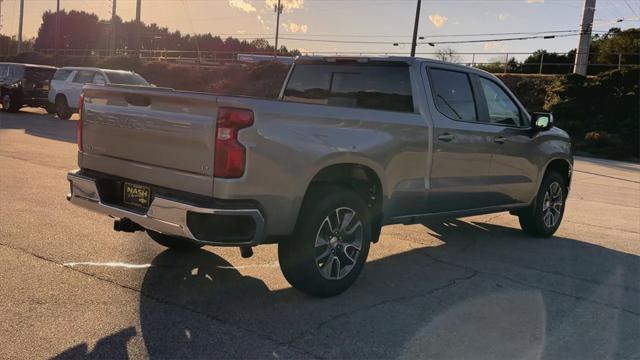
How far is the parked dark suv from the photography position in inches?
875

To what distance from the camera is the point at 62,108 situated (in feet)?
69.8

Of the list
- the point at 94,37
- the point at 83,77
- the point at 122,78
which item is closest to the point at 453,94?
the point at 122,78

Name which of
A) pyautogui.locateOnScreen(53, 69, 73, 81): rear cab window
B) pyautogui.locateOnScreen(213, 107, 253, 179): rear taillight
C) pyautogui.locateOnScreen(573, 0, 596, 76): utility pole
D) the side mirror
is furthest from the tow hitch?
pyautogui.locateOnScreen(573, 0, 596, 76): utility pole

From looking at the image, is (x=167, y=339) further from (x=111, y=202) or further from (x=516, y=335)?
(x=516, y=335)

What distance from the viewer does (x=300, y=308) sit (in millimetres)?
4500

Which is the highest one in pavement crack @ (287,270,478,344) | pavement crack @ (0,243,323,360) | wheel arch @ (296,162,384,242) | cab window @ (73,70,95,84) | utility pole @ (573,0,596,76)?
utility pole @ (573,0,596,76)

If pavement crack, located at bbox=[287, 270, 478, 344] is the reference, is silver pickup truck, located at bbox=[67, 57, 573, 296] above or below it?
above

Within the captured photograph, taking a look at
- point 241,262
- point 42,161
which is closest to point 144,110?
point 241,262

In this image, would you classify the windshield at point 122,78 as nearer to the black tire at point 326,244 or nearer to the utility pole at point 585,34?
the black tire at point 326,244

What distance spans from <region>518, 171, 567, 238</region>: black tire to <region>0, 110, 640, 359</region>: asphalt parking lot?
169 mm

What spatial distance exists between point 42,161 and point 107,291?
7.39 meters

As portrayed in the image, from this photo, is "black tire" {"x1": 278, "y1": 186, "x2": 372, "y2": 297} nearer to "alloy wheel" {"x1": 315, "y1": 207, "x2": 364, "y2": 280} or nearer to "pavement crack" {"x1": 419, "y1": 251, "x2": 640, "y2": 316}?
"alloy wheel" {"x1": 315, "y1": 207, "x2": 364, "y2": 280}

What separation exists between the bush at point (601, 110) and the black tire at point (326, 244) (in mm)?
21801

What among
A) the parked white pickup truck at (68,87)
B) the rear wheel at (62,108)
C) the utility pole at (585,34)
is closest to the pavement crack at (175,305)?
the parked white pickup truck at (68,87)
